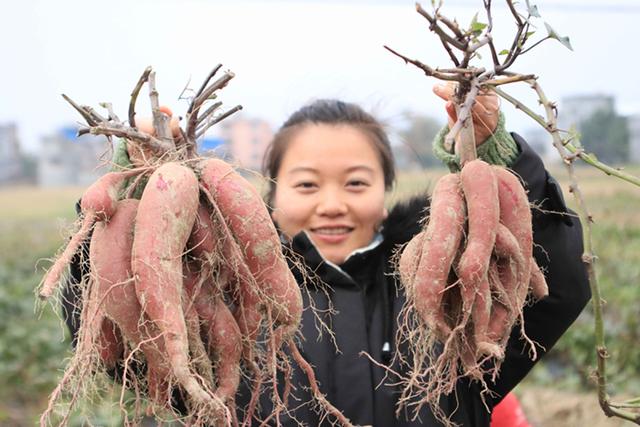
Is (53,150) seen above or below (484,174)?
below

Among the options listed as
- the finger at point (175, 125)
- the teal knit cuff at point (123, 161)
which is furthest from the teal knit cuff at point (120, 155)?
the finger at point (175, 125)

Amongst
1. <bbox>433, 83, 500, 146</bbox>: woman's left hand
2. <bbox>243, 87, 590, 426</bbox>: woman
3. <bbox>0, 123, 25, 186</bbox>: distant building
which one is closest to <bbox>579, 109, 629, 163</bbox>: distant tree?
<bbox>243, 87, 590, 426</bbox>: woman

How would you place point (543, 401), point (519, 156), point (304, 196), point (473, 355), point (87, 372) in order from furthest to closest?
point (543, 401) < point (304, 196) < point (519, 156) < point (473, 355) < point (87, 372)

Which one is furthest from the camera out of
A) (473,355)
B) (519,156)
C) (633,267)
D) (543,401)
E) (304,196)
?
(633,267)

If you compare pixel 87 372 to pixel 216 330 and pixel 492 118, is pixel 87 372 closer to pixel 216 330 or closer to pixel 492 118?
pixel 216 330

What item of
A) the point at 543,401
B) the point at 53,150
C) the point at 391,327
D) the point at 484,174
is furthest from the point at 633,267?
the point at 53,150

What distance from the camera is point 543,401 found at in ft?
13.1

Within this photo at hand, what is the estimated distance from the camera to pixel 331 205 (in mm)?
1878

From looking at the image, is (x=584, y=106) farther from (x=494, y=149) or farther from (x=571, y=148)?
(x=571, y=148)

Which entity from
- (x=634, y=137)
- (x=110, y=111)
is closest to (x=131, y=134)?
(x=110, y=111)

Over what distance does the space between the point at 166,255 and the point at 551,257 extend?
35.6 inches

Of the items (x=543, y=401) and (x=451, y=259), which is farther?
(x=543, y=401)

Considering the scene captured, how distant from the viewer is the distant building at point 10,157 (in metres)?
8.67

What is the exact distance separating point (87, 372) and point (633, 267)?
5271 mm
